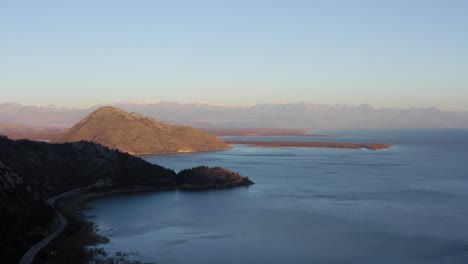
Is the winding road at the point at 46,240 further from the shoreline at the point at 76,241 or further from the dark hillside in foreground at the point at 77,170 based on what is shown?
the dark hillside in foreground at the point at 77,170

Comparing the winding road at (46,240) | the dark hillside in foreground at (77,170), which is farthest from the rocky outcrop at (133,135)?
the winding road at (46,240)

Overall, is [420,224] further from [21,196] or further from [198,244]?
[21,196]

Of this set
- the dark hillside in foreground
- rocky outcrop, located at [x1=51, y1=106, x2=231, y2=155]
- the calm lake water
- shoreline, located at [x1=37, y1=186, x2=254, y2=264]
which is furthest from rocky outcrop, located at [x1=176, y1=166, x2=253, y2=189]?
rocky outcrop, located at [x1=51, y1=106, x2=231, y2=155]

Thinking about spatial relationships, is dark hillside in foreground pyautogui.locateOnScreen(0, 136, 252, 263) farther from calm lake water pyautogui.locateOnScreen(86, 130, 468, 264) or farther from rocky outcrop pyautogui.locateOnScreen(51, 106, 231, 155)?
rocky outcrop pyautogui.locateOnScreen(51, 106, 231, 155)

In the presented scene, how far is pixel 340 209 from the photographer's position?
69812 mm

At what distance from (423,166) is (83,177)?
78.8 meters

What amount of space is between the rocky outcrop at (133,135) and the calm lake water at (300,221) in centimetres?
7803

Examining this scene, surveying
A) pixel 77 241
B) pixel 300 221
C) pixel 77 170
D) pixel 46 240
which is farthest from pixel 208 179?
pixel 46 240

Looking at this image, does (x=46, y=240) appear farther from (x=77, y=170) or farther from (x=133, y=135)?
(x=133, y=135)

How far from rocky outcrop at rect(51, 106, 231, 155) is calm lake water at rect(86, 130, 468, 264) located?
7803 centimetres

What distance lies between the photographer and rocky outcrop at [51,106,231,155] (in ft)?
574

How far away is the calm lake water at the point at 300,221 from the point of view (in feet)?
Result: 157

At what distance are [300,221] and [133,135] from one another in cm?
12376

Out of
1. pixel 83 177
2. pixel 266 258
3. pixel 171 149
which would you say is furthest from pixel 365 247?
pixel 171 149
